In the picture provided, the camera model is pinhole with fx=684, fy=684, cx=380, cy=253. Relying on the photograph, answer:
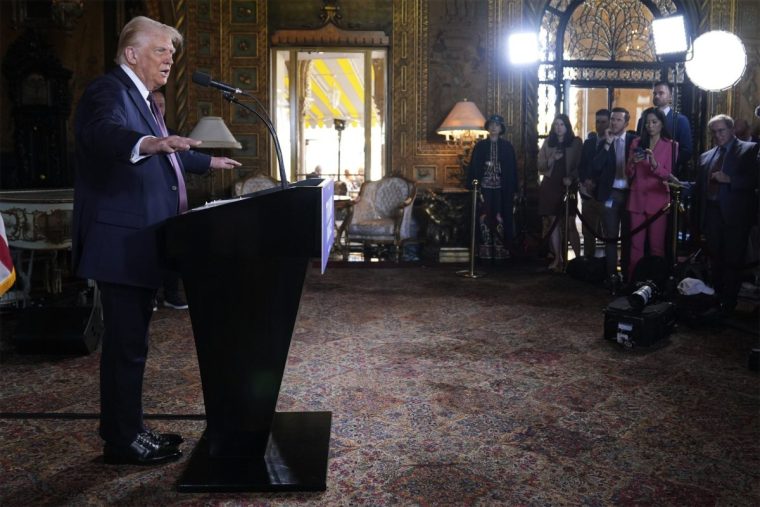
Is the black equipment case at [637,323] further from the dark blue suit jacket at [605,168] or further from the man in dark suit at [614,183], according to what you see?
the dark blue suit jacket at [605,168]

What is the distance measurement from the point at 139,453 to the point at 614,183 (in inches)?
200

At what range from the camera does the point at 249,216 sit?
83.5 inches

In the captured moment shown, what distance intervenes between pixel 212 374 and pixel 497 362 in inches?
79.3

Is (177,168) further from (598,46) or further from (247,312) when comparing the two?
(598,46)

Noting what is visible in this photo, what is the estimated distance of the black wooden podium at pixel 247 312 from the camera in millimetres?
2125

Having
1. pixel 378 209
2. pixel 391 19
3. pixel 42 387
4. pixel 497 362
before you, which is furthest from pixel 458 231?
pixel 42 387

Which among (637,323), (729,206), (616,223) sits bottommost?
(637,323)

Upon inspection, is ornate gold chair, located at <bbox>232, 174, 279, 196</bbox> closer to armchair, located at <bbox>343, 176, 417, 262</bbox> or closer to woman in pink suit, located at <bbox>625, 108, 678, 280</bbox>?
armchair, located at <bbox>343, 176, 417, 262</bbox>

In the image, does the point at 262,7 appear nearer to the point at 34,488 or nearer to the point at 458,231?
the point at 458,231

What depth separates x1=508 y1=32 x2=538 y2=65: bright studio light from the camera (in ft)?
28.1

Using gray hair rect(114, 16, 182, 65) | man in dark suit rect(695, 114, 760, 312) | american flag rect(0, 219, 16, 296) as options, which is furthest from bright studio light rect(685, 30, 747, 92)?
american flag rect(0, 219, 16, 296)

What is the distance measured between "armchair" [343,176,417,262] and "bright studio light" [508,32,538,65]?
213cm

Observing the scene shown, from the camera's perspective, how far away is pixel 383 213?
8547mm

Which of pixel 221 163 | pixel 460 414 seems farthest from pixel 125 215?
pixel 460 414
